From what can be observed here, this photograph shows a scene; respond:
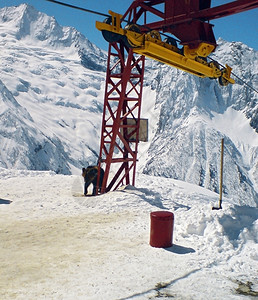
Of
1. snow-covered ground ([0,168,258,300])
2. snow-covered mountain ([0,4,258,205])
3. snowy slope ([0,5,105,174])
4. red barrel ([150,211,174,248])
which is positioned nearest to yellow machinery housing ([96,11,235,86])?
snow-covered ground ([0,168,258,300])

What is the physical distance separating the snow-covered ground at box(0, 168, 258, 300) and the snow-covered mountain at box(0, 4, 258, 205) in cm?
7787

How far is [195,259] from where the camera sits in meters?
8.44

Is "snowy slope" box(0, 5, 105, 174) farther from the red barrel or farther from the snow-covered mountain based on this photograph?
the red barrel

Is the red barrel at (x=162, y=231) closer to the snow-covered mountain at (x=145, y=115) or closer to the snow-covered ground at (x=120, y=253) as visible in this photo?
the snow-covered ground at (x=120, y=253)

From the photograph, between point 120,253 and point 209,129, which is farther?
point 209,129

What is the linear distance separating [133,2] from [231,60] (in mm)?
186089

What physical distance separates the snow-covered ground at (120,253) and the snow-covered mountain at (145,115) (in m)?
77.9

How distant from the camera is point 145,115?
178000 millimetres

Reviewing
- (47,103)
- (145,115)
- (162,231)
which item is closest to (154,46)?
(162,231)

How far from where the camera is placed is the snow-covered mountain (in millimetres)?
108125

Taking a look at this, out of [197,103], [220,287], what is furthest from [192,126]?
[220,287]

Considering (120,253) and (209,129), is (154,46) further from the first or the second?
(209,129)

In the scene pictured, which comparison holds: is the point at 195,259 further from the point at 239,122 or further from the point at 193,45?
the point at 239,122

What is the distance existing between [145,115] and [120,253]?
170 m
